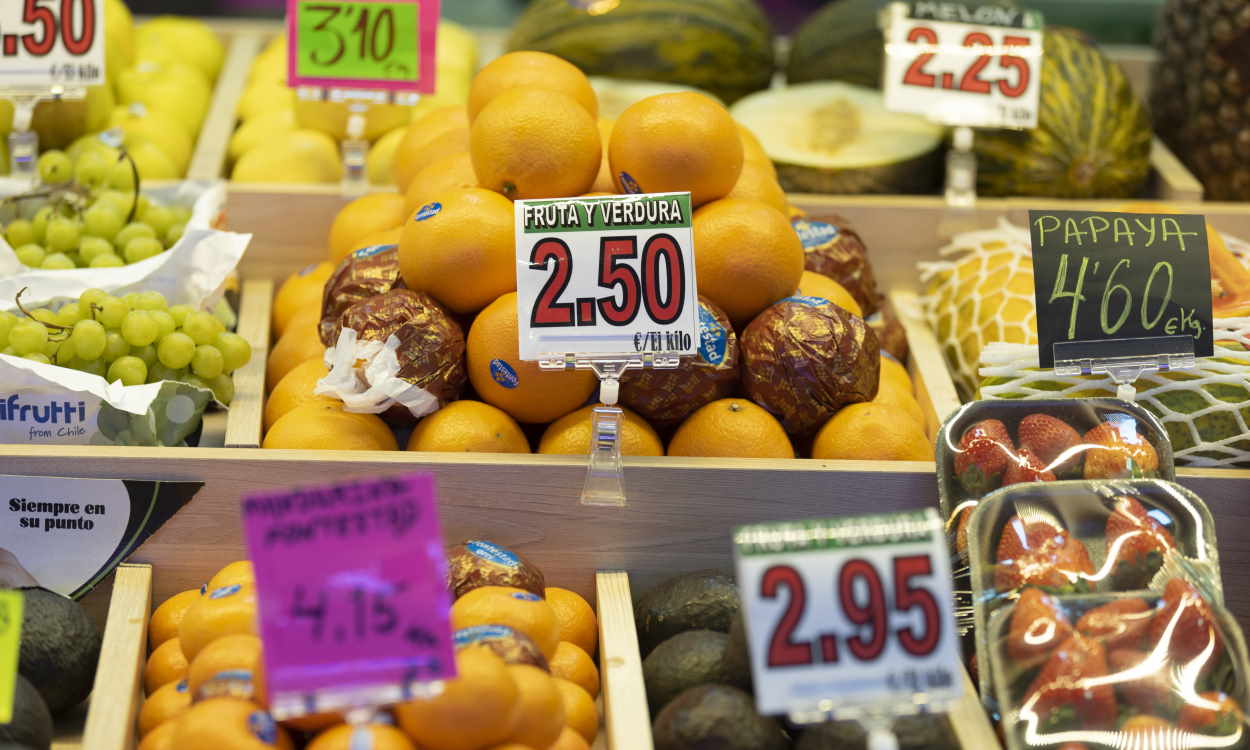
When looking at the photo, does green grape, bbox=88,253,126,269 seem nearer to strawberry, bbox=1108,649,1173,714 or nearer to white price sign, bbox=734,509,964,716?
white price sign, bbox=734,509,964,716

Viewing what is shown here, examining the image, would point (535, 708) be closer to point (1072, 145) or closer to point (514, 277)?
point (514, 277)

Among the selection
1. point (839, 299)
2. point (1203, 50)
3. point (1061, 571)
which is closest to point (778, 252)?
point (839, 299)

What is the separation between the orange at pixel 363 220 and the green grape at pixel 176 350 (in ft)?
0.97

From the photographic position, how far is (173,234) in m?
2.12

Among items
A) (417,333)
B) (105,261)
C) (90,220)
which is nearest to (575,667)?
(417,333)

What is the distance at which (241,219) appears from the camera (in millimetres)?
2221

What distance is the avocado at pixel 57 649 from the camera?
4.56 feet

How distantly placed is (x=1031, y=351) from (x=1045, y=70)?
95cm

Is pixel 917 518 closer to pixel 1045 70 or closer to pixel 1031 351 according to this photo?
pixel 1031 351

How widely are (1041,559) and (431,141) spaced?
1112 millimetres

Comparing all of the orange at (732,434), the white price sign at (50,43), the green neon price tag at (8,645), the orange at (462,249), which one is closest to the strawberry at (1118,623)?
the orange at (732,434)

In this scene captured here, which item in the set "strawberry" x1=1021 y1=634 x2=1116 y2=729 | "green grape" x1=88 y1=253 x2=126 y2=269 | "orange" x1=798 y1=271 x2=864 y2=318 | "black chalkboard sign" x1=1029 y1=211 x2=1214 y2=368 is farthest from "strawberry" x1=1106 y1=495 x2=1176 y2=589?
"green grape" x1=88 y1=253 x2=126 y2=269

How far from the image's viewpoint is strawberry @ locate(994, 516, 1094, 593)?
138cm

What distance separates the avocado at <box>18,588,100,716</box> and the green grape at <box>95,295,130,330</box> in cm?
41
